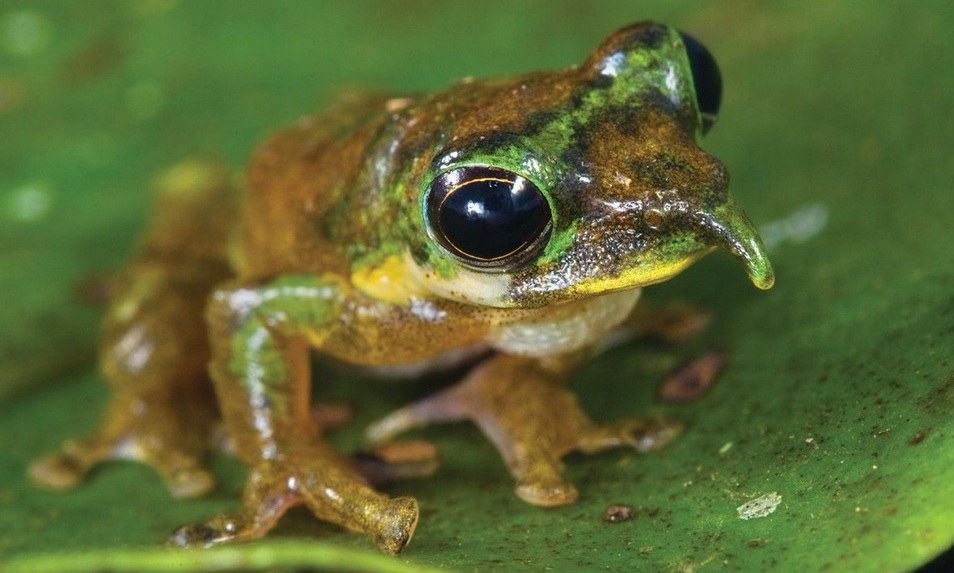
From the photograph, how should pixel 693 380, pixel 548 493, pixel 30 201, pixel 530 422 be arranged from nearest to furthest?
pixel 548 493, pixel 530 422, pixel 693 380, pixel 30 201

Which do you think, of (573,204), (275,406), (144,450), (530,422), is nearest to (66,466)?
(144,450)

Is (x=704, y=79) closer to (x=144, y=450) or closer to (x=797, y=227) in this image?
(x=797, y=227)

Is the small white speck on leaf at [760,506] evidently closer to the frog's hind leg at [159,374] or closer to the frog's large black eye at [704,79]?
the frog's large black eye at [704,79]

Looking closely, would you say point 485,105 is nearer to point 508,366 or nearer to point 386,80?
point 508,366

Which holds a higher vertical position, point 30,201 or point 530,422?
point 30,201

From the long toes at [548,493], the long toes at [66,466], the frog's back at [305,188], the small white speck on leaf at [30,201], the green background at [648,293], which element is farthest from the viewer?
the small white speck on leaf at [30,201]

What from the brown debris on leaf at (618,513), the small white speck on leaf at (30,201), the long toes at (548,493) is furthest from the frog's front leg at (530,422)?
the small white speck on leaf at (30,201)

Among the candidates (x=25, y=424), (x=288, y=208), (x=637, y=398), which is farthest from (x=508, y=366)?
(x=25, y=424)

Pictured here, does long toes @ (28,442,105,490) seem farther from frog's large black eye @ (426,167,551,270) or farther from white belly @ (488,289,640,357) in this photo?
frog's large black eye @ (426,167,551,270)
